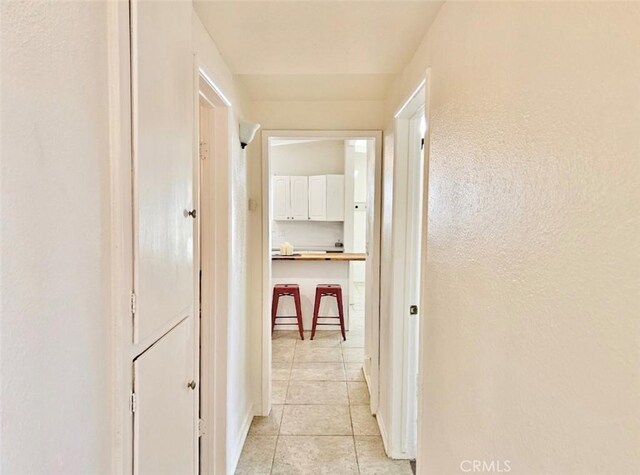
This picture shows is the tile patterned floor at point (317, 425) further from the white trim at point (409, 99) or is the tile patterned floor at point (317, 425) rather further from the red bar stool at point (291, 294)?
the white trim at point (409, 99)

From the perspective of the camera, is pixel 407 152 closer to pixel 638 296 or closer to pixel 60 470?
pixel 638 296

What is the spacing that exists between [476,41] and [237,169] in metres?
1.56

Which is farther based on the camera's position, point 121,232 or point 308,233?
point 308,233

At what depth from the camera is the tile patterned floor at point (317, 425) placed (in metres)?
2.29

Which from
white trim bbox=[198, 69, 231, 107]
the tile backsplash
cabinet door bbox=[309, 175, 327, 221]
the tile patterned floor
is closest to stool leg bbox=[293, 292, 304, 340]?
the tile patterned floor

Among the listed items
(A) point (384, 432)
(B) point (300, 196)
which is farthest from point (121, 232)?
(B) point (300, 196)

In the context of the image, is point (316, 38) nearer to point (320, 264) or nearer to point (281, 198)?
point (320, 264)

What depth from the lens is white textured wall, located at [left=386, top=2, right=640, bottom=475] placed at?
55cm

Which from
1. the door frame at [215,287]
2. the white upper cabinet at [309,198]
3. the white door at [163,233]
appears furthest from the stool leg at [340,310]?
the white door at [163,233]

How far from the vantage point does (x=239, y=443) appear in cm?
239

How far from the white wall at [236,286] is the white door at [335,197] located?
3.60 meters

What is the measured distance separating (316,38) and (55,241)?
1405 millimetres

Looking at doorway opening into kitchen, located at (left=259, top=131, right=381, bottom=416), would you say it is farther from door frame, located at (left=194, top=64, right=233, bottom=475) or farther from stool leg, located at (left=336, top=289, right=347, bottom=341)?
door frame, located at (left=194, top=64, right=233, bottom=475)

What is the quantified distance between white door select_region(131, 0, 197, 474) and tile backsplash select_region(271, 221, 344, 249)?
5.31m
